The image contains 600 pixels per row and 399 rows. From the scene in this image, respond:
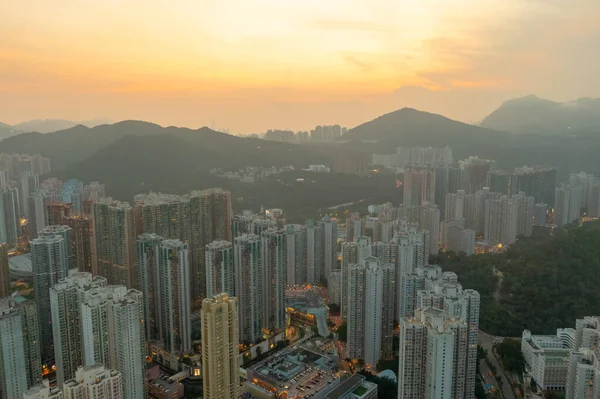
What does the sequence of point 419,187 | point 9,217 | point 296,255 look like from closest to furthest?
point 296,255, point 9,217, point 419,187

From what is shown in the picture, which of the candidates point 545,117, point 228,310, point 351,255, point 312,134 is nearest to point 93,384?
point 228,310

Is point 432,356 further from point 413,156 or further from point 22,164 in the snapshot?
point 413,156

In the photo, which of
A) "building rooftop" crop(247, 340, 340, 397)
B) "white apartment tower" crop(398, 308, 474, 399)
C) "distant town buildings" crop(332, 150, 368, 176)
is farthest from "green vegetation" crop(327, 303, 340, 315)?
"distant town buildings" crop(332, 150, 368, 176)

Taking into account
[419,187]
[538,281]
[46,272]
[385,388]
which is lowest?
[385,388]

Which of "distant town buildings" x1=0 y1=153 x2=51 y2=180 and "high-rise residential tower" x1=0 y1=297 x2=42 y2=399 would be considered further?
"distant town buildings" x1=0 y1=153 x2=51 y2=180

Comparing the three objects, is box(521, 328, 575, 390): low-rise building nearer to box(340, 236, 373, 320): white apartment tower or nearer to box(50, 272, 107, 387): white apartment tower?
box(340, 236, 373, 320): white apartment tower

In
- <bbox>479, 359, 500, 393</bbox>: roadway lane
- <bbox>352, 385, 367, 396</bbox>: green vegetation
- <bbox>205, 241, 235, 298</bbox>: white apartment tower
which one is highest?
<bbox>205, 241, 235, 298</bbox>: white apartment tower

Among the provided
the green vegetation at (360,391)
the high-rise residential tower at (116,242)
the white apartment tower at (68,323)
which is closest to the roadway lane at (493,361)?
the green vegetation at (360,391)
